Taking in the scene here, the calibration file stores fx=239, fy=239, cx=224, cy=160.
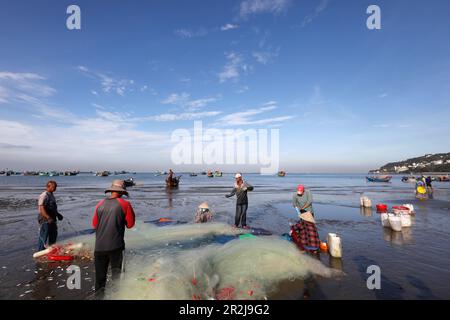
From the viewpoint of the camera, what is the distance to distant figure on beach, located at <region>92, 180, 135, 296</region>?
4.35m

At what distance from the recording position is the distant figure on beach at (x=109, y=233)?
14.3 feet

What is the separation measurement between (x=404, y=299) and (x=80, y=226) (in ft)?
40.5

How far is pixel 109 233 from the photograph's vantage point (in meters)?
4.34

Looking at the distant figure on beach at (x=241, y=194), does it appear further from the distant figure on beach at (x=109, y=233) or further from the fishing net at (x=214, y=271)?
the distant figure on beach at (x=109, y=233)

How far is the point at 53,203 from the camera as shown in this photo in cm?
695

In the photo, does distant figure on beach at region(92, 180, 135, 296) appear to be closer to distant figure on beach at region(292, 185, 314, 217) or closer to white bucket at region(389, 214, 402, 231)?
distant figure on beach at region(292, 185, 314, 217)

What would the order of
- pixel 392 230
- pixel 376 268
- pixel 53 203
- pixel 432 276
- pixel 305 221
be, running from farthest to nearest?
pixel 392 230 → pixel 305 221 → pixel 53 203 → pixel 376 268 → pixel 432 276

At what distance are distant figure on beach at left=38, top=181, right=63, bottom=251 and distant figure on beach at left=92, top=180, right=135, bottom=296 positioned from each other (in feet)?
10.9

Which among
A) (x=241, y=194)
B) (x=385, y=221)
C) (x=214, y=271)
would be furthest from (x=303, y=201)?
(x=385, y=221)

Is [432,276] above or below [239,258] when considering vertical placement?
below

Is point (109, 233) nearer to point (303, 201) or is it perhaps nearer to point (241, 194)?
point (303, 201)

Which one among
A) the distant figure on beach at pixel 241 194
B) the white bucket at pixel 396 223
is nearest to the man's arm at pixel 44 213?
the distant figure on beach at pixel 241 194
